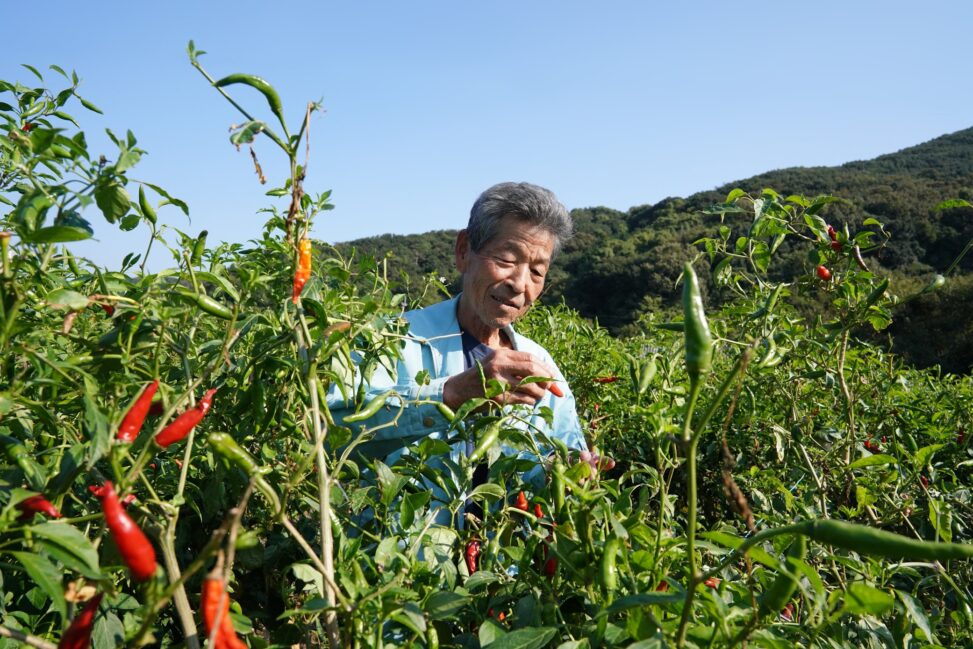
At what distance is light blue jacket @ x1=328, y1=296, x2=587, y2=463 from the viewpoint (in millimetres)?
1656

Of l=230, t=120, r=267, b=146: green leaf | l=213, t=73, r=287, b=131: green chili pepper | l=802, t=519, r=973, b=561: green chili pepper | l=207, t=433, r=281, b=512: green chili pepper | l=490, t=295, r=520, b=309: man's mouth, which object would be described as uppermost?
l=213, t=73, r=287, b=131: green chili pepper

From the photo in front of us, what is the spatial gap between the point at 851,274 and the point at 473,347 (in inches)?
57.0

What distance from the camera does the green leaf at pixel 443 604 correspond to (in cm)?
82

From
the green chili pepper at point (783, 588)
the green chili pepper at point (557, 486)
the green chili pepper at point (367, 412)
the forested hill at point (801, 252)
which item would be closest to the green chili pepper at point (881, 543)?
the green chili pepper at point (783, 588)

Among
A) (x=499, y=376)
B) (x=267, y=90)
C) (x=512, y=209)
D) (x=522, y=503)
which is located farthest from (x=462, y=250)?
(x=267, y=90)

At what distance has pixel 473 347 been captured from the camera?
2.79 m

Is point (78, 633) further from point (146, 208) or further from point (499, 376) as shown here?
point (499, 376)

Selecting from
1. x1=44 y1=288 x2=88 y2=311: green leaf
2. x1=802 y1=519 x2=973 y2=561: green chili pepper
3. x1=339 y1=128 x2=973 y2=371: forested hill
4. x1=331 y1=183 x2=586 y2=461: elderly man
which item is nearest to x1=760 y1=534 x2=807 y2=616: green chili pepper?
x1=802 y1=519 x2=973 y2=561: green chili pepper

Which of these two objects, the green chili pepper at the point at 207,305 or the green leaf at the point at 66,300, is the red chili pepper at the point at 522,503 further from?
the green leaf at the point at 66,300

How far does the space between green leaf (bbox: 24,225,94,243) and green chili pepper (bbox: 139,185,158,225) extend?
0.58 ft

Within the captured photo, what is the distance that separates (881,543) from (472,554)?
0.76m

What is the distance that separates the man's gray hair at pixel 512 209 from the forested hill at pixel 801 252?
11.8 ft

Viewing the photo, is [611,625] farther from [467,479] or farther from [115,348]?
[115,348]

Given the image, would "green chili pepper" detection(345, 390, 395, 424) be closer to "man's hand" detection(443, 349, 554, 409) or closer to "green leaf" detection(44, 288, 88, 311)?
"green leaf" detection(44, 288, 88, 311)
